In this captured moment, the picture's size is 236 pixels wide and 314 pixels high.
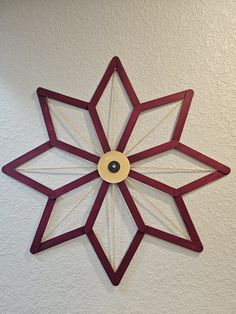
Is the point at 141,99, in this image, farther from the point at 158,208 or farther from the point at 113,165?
the point at 158,208

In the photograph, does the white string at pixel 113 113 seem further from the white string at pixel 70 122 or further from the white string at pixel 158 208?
the white string at pixel 158 208

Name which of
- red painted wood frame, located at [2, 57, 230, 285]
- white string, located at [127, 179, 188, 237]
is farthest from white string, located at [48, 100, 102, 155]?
white string, located at [127, 179, 188, 237]

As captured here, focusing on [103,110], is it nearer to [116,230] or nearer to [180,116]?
[180,116]

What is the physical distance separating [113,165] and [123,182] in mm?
67

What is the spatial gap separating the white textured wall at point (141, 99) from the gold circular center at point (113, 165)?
0.22 meters

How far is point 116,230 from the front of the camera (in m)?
0.96

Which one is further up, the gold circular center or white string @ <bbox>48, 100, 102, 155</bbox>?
white string @ <bbox>48, 100, 102, 155</bbox>

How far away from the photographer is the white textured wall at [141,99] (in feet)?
3.09

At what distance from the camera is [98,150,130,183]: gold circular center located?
940 millimetres

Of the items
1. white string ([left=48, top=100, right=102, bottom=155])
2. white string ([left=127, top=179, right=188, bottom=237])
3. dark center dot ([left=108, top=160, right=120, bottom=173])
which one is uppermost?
white string ([left=48, top=100, right=102, bottom=155])

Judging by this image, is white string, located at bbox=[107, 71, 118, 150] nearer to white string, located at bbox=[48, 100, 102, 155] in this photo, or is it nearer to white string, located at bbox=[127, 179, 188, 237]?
white string, located at bbox=[48, 100, 102, 155]

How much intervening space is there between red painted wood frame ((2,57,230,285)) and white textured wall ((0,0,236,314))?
3 cm

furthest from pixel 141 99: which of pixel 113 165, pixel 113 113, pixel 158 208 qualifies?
pixel 158 208

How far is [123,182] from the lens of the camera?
3.11 ft
